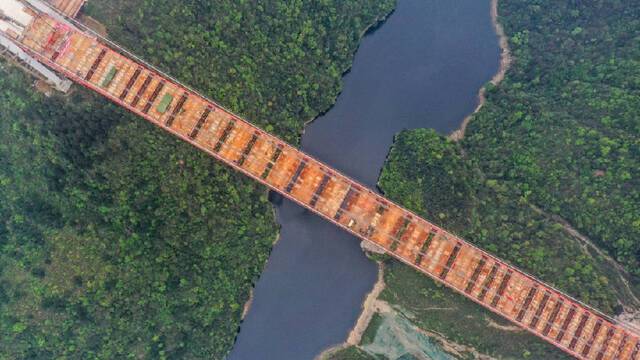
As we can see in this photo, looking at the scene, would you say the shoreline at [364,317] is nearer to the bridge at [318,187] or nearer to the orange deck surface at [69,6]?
the bridge at [318,187]

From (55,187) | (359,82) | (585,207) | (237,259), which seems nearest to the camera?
(55,187)

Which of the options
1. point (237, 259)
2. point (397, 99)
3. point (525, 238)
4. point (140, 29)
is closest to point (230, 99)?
point (140, 29)

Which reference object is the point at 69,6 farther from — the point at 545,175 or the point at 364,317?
the point at 545,175

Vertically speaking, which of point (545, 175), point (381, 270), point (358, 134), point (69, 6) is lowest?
point (381, 270)

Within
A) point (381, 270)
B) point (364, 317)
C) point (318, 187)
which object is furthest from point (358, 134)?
point (364, 317)

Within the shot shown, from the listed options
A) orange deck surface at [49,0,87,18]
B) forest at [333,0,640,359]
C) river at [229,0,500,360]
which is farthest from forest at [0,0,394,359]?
forest at [333,0,640,359]

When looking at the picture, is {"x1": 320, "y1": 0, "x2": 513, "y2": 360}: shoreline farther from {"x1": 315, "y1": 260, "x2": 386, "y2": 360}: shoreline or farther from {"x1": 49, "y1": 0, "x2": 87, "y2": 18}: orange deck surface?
{"x1": 49, "y1": 0, "x2": 87, "y2": 18}: orange deck surface

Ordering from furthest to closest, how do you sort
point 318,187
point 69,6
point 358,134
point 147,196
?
point 358,134
point 318,187
point 69,6
point 147,196

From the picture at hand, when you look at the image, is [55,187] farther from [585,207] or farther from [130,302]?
[585,207]
